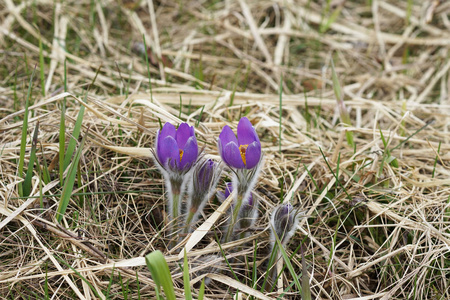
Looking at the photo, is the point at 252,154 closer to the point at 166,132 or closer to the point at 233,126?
the point at 166,132

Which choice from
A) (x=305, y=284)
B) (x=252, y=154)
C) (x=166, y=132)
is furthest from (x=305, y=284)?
(x=166, y=132)

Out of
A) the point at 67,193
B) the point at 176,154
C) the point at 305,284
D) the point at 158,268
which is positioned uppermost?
the point at 176,154

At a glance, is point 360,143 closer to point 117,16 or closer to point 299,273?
point 299,273

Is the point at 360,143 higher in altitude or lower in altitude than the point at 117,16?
lower

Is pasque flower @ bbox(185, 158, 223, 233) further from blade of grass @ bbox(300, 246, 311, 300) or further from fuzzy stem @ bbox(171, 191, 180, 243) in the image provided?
blade of grass @ bbox(300, 246, 311, 300)

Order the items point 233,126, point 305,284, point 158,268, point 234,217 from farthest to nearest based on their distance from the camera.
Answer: point 233,126, point 234,217, point 305,284, point 158,268

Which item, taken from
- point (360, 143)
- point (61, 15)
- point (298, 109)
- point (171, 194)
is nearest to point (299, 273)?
point (171, 194)

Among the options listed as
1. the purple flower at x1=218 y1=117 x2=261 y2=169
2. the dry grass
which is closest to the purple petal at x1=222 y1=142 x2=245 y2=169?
the purple flower at x1=218 y1=117 x2=261 y2=169
